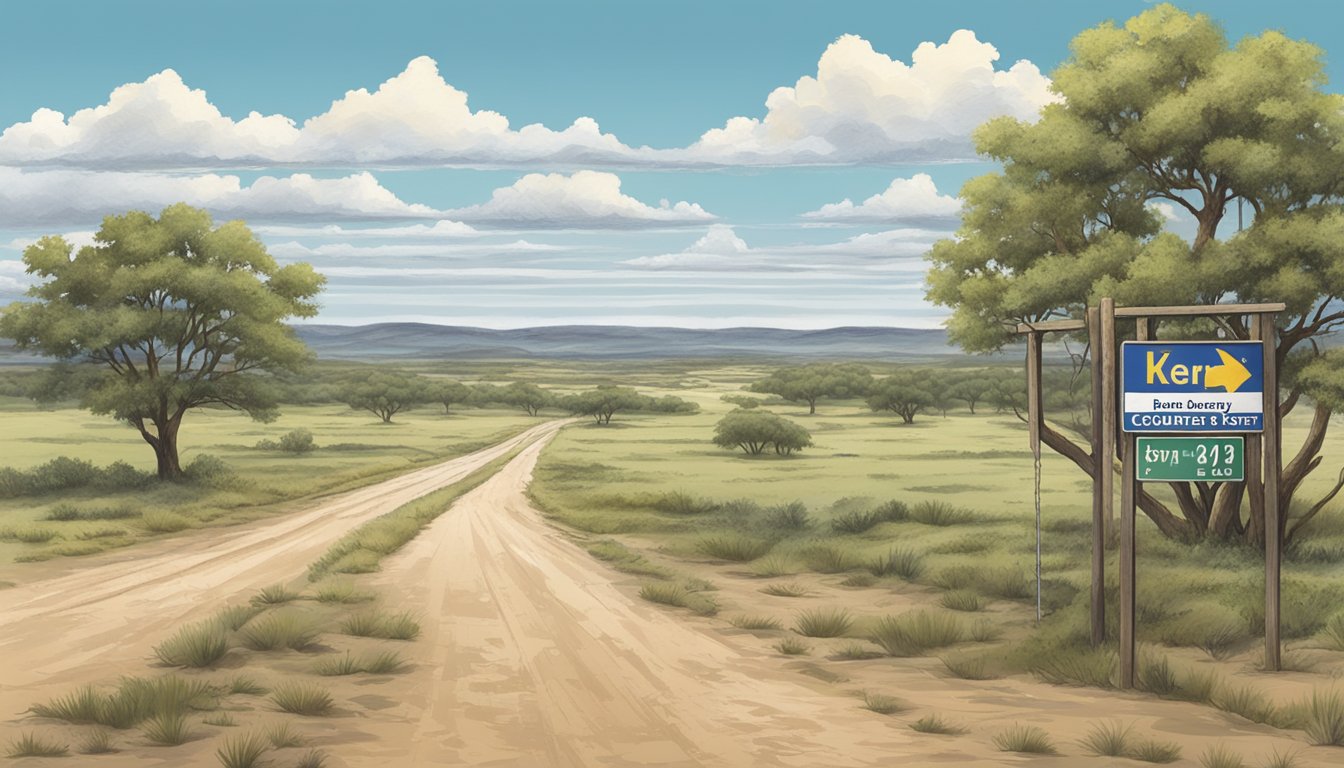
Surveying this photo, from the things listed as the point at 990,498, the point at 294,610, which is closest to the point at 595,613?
the point at 294,610

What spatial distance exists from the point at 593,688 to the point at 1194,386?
800cm

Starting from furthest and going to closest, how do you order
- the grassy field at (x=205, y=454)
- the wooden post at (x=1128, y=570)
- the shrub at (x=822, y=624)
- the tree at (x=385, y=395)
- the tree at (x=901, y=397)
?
1. the tree at (x=385, y=395)
2. the tree at (x=901, y=397)
3. the grassy field at (x=205, y=454)
4. the shrub at (x=822, y=624)
5. the wooden post at (x=1128, y=570)

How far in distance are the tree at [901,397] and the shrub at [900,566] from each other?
93665 mm

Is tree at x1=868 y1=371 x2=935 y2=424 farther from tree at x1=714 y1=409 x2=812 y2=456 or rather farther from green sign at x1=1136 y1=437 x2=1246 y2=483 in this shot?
green sign at x1=1136 y1=437 x2=1246 y2=483

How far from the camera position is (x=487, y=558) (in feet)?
86.5

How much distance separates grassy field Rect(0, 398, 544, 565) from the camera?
112ft

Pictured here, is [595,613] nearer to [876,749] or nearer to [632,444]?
[876,749]

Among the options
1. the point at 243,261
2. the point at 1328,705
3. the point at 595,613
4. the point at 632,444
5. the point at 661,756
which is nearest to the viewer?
the point at 661,756

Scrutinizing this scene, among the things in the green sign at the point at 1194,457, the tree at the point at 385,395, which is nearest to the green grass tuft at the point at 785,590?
the green sign at the point at 1194,457

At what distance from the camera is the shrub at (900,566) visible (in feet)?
77.4

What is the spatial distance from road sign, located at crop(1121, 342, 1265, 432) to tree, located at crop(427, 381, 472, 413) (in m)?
143

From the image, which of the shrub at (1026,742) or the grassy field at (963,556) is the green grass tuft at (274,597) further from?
the shrub at (1026,742)

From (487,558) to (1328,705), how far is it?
1773 centimetres

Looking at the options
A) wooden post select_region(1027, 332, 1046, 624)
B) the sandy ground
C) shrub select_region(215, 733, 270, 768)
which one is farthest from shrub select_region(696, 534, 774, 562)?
shrub select_region(215, 733, 270, 768)
